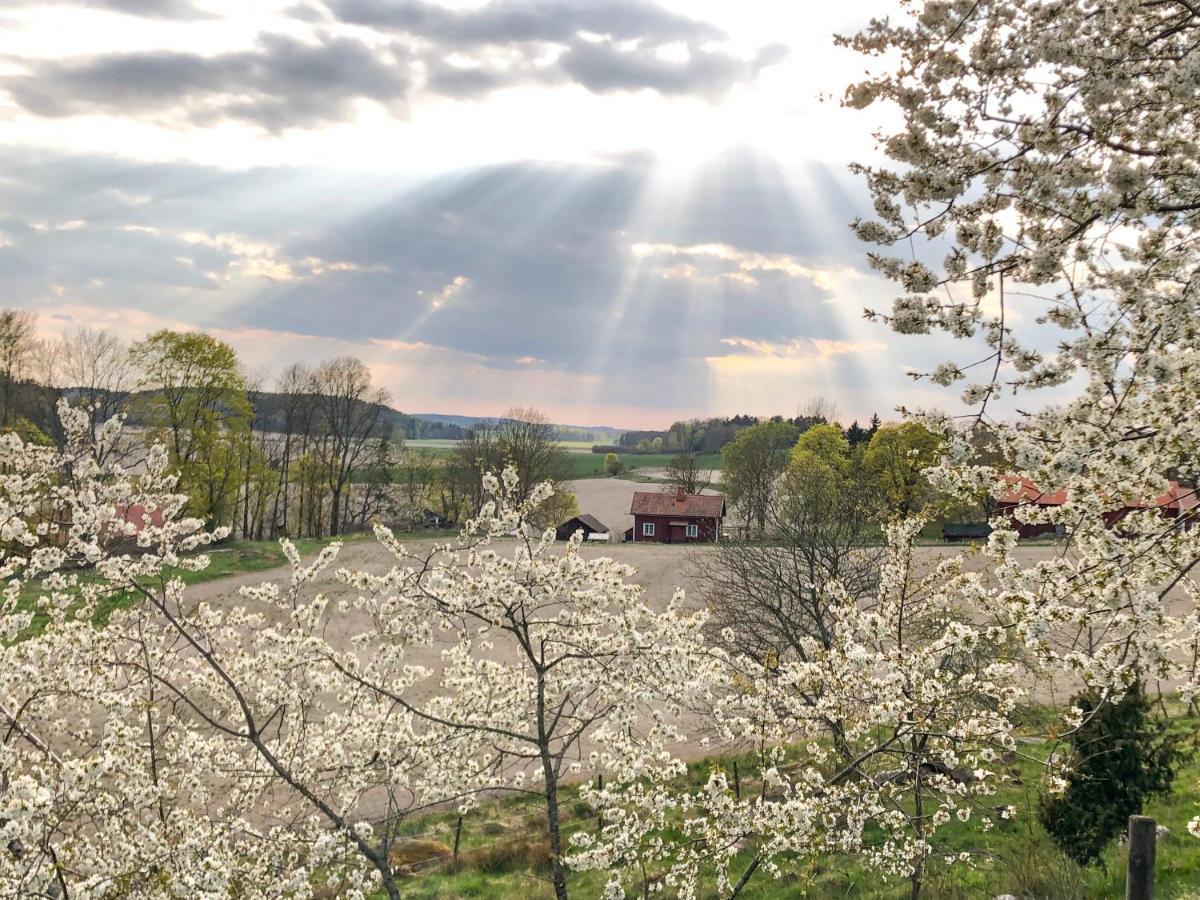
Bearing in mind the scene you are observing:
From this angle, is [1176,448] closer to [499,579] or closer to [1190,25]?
[1190,25]

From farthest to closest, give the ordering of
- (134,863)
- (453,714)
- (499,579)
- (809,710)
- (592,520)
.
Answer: (592,520)
(453,714)
(809,710)
(499,579)
(134,863)

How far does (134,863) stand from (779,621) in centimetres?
1184

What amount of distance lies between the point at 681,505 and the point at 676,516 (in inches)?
34.8

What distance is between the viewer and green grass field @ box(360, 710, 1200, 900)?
8867mm

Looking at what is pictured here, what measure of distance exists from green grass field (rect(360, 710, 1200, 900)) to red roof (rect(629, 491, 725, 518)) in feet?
115

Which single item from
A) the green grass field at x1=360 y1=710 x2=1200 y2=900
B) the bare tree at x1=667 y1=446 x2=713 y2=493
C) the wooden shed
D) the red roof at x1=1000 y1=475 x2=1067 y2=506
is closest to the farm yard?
the green grass field at x1=360 y1=710 x2=1200 y2=900

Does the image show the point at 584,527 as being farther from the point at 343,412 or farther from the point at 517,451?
the point at 343,412

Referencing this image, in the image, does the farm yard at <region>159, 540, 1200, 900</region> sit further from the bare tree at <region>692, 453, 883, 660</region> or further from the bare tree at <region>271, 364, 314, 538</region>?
the bare tree at <region>271, 364, 314, 538</region>

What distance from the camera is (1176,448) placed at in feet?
16.5

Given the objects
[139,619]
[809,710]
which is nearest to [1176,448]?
[809,710]

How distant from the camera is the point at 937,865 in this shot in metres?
9.80

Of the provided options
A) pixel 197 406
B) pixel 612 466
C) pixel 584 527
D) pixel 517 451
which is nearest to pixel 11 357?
pixel 197 406

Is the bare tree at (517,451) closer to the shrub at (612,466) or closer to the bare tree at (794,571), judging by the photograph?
the bare tree at (794,571)

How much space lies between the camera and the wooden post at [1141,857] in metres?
5.77
